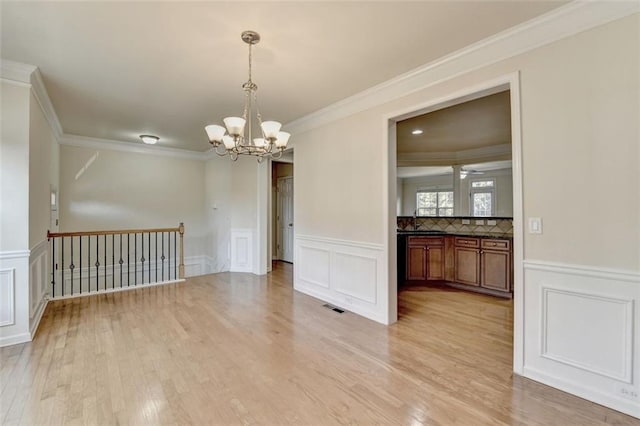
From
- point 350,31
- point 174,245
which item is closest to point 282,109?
point 350,31

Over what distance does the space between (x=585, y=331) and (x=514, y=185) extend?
43.9 inches

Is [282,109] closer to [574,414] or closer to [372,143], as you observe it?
[372,143]

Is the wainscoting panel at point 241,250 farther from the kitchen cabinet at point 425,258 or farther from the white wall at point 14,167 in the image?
the white wall at point 14,167

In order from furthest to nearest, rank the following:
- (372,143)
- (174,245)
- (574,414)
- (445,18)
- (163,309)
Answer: (174,245), (163,309), (372,143), (445,18), (574,414)

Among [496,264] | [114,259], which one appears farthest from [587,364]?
[114,259]

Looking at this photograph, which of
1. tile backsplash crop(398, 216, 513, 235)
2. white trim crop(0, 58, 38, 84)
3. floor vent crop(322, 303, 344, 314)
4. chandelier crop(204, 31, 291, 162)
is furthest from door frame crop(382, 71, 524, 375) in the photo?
Result: white trim crop(0, 58, 38, 84)

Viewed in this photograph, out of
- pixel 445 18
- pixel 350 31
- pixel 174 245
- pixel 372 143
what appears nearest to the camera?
pixel 445 18

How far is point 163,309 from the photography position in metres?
3.78

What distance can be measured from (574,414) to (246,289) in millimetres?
4070

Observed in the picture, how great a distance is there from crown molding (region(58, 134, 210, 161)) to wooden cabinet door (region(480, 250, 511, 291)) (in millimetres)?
6246

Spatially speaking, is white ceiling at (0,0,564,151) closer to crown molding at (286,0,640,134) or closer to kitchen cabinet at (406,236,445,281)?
crown molding at (286,0,640,134)

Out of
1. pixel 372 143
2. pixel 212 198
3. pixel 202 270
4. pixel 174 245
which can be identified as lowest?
pixel 202 270

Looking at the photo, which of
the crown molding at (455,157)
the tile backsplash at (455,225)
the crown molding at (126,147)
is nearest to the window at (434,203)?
the tile backsplash at (455,225)

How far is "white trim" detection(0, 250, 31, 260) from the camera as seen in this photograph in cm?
281
